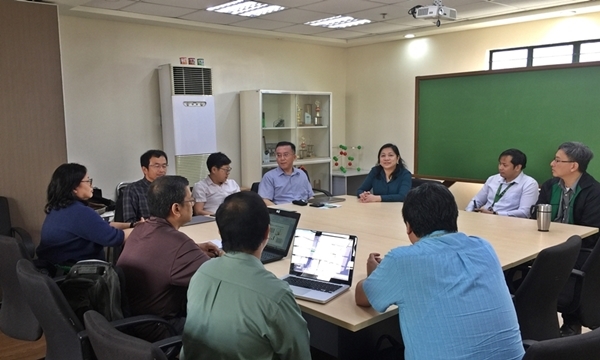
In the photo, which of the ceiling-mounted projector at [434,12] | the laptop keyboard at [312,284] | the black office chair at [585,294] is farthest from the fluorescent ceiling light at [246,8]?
the black office chair at [585,294]

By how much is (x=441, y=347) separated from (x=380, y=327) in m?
1.08

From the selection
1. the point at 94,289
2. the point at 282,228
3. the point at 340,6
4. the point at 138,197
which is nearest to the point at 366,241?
the point at 282,228

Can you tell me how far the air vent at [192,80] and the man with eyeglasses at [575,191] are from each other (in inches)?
152

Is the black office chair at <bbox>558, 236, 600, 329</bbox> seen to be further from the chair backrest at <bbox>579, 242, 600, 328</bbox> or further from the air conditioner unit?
the air conditioner unit

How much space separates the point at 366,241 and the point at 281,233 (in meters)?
0.59

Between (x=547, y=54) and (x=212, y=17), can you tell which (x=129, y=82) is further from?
(x=547, y=54)

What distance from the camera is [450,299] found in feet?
5.25

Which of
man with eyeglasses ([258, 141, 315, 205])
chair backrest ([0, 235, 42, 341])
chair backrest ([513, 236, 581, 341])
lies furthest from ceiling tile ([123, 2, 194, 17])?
chair backrest ([513, 236, 581, 341])

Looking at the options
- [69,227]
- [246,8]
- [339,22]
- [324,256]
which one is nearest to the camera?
[324,256]

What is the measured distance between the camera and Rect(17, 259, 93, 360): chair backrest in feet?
6.36

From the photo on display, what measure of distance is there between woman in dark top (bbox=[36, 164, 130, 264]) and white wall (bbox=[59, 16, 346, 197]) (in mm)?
2614

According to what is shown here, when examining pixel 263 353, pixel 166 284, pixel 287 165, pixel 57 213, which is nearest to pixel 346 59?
pixel 287 165

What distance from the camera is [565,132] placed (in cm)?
493

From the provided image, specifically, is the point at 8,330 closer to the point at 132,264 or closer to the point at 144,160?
the point at 132,264
